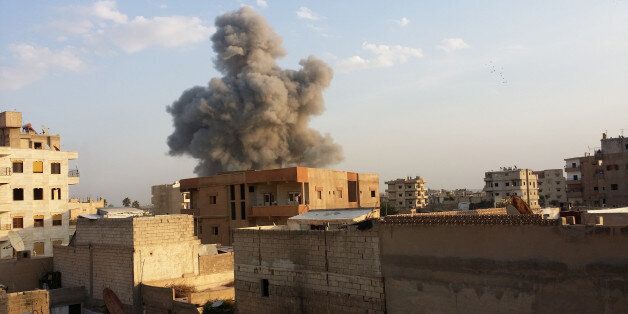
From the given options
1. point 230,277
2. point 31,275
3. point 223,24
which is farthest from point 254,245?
point 223,24

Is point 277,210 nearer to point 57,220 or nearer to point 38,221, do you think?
point 57,220

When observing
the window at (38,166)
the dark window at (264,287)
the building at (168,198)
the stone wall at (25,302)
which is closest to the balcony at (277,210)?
the window at (38,166)

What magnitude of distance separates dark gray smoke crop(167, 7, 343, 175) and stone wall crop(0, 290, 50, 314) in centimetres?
3243

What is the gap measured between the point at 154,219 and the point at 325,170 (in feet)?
59.3

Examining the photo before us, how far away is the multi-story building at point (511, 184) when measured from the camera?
75.6 meters

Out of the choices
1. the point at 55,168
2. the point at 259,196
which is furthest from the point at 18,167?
the point at 259,196

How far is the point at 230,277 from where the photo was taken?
22.5 metres

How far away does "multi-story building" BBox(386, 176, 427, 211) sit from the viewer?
92.4 m

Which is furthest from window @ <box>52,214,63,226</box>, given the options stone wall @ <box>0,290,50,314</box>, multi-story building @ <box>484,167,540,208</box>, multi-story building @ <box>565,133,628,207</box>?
multi-story building @ <box>484,167,540,208</box>

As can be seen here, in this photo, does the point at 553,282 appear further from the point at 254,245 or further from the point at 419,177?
the point at 419,177

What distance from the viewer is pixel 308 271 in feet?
46.1

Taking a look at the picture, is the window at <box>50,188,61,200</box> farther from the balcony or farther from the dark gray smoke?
the dark gray smoke

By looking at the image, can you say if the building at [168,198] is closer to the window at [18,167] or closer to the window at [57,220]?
the window at [57,220]

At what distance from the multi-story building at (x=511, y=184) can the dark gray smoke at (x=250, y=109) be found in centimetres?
3196
